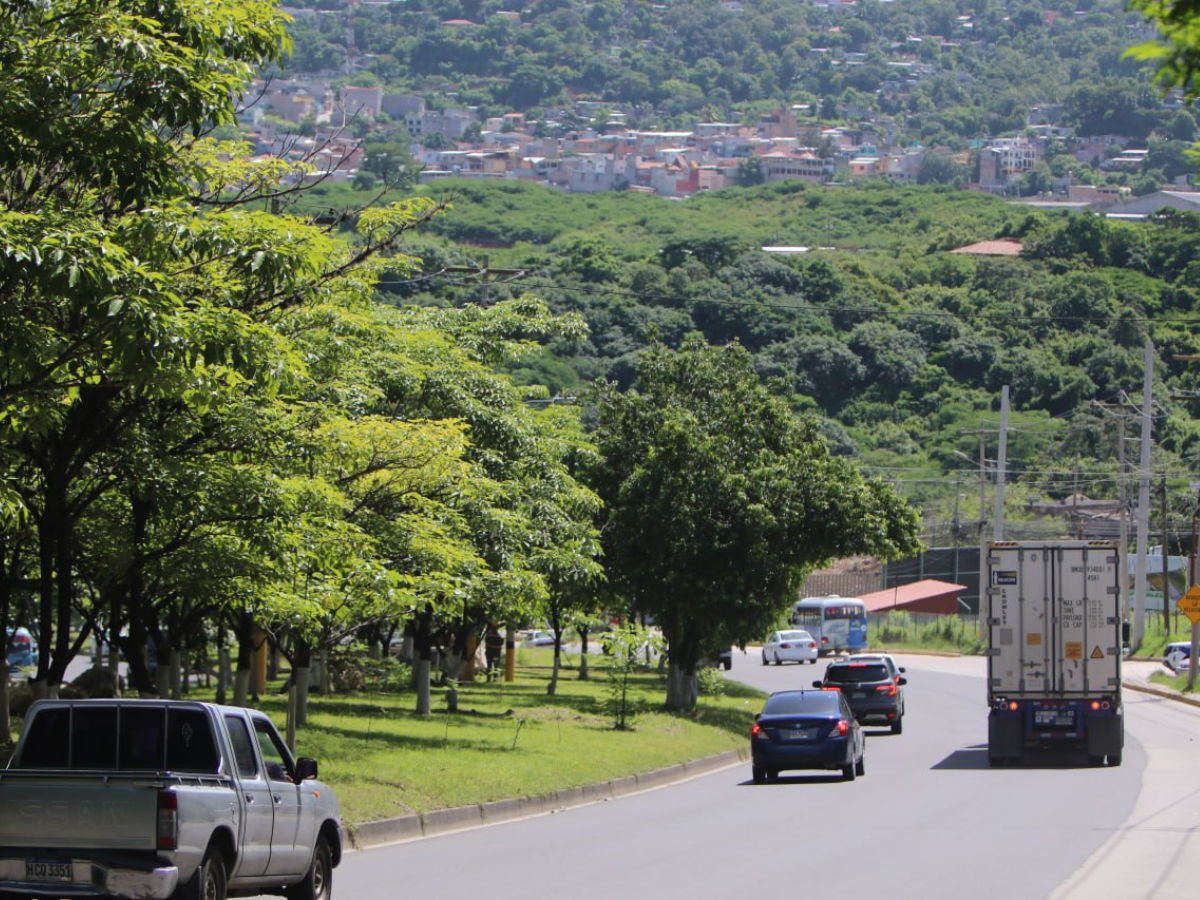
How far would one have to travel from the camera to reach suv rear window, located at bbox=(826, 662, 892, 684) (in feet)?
126

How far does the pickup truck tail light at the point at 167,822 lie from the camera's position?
11523mm

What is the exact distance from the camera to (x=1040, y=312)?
131 meters

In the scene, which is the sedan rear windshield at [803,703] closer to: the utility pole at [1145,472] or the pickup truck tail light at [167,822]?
the pickup truck tail light at [167,822]

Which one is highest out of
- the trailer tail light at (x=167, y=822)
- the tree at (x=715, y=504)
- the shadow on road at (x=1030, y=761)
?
the tree at (x=715, y=504)

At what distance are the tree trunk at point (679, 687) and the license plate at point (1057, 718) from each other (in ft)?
32.3

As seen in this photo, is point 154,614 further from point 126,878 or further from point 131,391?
point 126,878

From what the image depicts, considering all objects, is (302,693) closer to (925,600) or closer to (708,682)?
(708,682)

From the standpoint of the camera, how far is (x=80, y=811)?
11656 millimetres

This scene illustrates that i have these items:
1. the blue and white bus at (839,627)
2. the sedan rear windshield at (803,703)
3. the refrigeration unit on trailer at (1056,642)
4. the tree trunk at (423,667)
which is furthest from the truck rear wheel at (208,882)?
the blue and white bus at (839,627)

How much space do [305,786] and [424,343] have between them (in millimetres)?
15827

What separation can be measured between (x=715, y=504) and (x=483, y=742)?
30.3ft

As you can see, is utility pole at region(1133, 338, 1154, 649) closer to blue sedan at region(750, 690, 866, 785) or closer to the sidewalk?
the sidewalk

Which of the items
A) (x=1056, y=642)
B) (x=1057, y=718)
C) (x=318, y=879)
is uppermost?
(x=1056, y=642)

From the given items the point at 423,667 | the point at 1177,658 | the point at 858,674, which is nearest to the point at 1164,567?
the point at 1177,658
